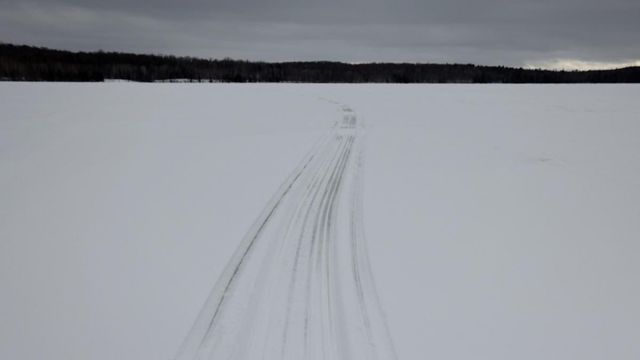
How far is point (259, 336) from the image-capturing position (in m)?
4.64

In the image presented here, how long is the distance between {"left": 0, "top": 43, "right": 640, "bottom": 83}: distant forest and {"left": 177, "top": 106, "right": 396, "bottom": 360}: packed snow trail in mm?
74422

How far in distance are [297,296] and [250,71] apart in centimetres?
10507

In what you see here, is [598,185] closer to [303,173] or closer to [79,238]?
[303,173]

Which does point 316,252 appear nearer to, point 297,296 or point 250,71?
point 297,296

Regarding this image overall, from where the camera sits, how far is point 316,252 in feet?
21.9

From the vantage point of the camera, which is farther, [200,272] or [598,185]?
[598,185]

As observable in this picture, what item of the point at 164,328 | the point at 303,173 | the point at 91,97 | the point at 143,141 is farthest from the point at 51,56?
the point at 164,328

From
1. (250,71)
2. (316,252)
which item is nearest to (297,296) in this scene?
(316,252)

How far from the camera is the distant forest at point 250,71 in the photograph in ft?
269

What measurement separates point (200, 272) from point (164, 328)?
A: 1.36 m

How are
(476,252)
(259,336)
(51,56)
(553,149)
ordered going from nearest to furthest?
1. (259,336)
2. (476,252)
3. (553,149)
4. (51,56)

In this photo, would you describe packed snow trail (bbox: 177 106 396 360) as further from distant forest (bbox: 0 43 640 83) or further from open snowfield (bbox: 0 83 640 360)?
distant forest (bbox: 0 43 640 83)

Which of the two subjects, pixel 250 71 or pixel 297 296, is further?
pixel 250 71

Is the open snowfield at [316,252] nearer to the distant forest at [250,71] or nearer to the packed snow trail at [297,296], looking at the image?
the packed snow trail at [297,296]
